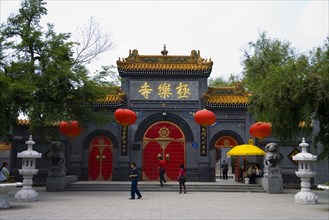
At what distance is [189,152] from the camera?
62.7ft

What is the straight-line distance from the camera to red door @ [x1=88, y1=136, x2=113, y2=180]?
1908cm

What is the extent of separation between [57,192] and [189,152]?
7005 millimetres

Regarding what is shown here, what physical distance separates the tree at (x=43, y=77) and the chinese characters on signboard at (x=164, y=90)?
14.8ft

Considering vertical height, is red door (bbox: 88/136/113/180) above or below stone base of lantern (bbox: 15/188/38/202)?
above

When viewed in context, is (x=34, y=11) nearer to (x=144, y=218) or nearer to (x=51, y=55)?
(x=51, y=55)

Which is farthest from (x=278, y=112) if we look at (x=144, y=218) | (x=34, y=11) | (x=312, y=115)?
(x=34, y=11)

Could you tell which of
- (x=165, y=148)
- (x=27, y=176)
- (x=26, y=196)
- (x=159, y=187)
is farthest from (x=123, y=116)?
(x=165, y=148)

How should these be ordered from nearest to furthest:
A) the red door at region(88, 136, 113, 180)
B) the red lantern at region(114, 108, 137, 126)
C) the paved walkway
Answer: the paved walkway, the red lantern at region(114, 108, 137, 126), the red door at region(88, 136, 113, 180)

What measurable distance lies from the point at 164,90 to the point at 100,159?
4777mm

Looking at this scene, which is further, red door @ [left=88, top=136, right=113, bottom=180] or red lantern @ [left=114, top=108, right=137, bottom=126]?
red door @ [left=88, top=136, right=113, bottom=180]

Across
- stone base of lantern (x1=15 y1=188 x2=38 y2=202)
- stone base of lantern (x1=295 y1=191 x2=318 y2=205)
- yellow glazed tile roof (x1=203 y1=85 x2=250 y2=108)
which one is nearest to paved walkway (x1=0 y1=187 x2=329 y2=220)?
stone base of lantern (x1=15 y1=188 x2=38 y2=202)

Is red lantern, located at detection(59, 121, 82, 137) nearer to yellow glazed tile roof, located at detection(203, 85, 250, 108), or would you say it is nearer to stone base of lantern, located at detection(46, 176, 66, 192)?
stone base of lantern, located at detection(46, 176, 66, 192)

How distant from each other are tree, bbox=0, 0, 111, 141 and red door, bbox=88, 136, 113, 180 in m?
4.14

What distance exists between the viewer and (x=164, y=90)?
64.1 ft
